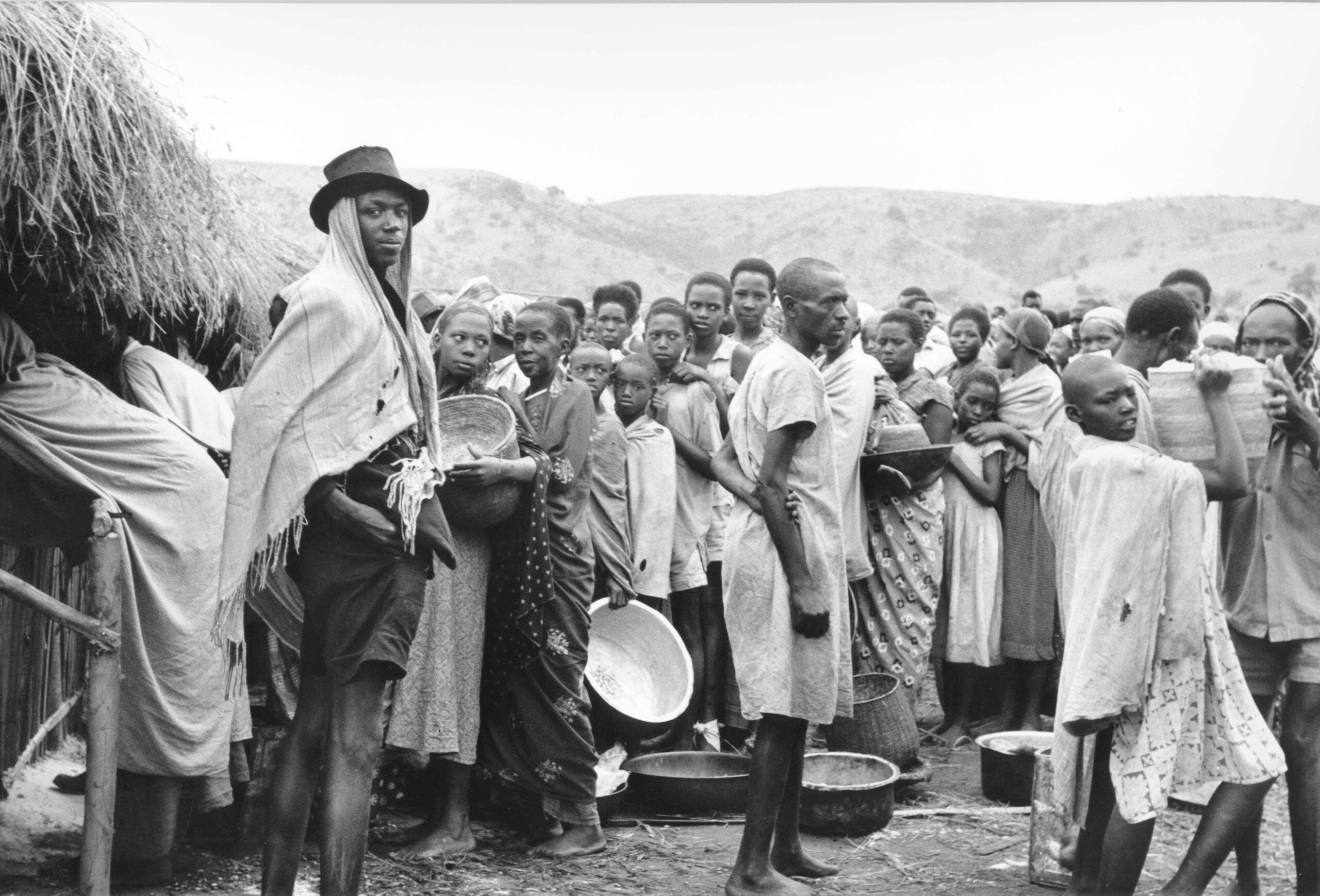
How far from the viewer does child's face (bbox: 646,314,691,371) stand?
701cm

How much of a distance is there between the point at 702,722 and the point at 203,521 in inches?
124

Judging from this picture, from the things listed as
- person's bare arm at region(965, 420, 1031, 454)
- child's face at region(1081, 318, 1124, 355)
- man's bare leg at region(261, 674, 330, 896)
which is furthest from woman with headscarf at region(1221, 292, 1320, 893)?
man's bare leg at region(261, 674, 330, 896)

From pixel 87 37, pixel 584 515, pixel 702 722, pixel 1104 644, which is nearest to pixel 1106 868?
pixel 1104 644

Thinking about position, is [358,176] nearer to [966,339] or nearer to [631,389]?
[631,389]

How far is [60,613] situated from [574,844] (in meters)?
2.27

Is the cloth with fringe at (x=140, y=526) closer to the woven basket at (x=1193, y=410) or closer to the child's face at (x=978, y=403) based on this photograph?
the woven basket at (x=1193, y=410)

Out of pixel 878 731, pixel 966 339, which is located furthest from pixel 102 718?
pixel 966 339

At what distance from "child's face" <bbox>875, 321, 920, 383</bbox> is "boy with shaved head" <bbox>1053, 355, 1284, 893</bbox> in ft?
10.3

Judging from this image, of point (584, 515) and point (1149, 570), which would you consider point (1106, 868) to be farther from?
point (584, 515)

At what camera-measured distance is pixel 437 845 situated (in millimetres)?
5000

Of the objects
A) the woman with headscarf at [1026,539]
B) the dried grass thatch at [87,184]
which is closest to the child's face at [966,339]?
the woman with headscarf at [1026,539]

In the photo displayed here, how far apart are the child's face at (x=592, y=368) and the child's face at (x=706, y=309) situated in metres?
1.40

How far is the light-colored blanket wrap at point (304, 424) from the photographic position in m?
3.59

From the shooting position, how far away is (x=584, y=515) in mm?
5520
